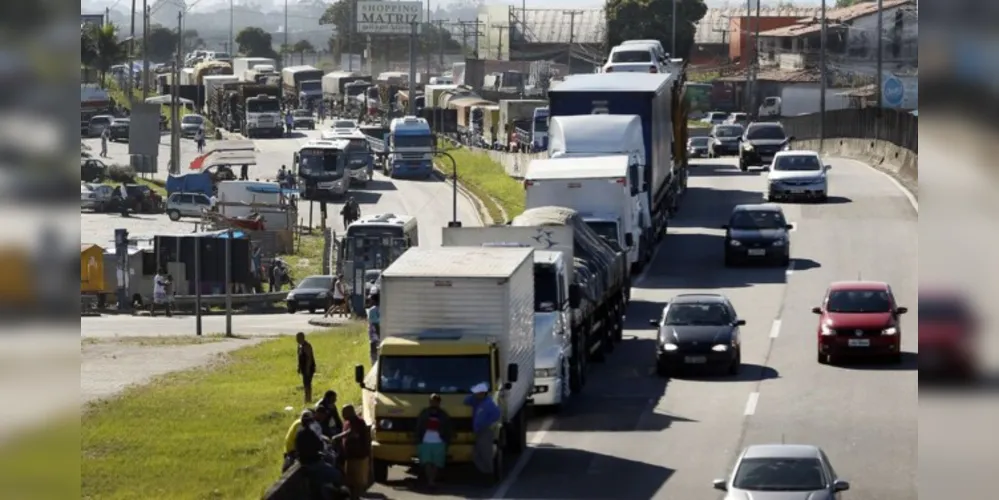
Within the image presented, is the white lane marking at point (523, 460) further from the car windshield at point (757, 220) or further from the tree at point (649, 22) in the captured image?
the tree at point (649, 22)

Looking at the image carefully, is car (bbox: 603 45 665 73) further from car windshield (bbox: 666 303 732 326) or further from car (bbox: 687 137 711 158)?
car windshield (bbox: 666 303 732 326)

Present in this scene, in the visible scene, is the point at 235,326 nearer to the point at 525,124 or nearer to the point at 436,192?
the point at 436,192

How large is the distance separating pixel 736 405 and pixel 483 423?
26.0 feet

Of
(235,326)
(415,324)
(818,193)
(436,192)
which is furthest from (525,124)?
(415,324)

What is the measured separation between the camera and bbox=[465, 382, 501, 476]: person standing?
2256 centimetres

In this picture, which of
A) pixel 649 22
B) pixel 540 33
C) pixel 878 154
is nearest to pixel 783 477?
pixel 878 154

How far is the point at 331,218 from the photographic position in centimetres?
8450

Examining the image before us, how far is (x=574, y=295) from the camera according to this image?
2991 cm

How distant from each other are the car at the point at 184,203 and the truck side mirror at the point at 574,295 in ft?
179

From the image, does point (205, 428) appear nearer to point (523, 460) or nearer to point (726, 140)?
point (523, 460)

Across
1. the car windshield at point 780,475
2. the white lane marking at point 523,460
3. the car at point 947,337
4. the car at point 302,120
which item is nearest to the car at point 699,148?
the car at point 302,120

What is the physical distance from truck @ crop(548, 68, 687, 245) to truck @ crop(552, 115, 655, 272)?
0.70 meters

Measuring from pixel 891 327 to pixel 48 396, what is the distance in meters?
30.3

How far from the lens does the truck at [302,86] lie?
15462cm
